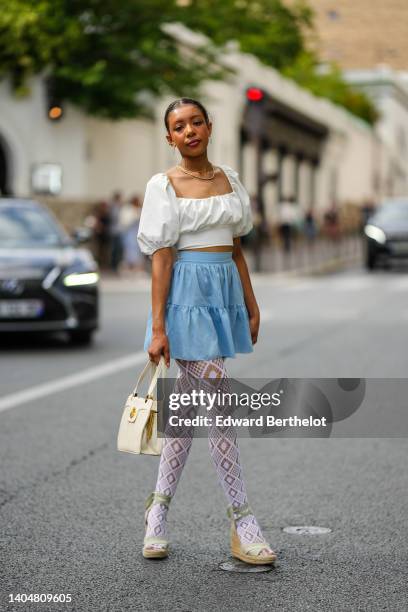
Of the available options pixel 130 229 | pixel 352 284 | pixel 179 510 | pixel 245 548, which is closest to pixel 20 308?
pixel 179 510

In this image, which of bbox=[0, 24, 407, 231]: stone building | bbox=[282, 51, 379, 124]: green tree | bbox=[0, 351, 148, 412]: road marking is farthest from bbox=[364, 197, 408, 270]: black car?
bbox=[282, 51, 379, 124]: green tree

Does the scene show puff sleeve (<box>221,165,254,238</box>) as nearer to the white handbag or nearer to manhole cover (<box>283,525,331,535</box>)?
the white handbag

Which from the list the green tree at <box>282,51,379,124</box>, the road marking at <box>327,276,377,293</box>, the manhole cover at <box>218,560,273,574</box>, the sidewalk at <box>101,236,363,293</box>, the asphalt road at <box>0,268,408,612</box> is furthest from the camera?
the green tree at <box>282,51,379,124</box>

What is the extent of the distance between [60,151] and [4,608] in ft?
81.6

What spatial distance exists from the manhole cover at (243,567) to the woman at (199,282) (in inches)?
1.1

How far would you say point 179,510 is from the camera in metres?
5.67

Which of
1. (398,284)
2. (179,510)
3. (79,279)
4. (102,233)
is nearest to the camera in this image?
(179,510)

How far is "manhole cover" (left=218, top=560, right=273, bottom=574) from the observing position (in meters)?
4.59

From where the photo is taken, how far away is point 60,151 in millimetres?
28406

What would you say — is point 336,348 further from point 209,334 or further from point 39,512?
point 209,334

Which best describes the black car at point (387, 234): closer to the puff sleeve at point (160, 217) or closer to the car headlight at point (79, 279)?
the car headlight at point (79, 279)

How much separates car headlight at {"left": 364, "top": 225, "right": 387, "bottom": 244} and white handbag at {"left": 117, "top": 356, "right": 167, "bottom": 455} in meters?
25.4

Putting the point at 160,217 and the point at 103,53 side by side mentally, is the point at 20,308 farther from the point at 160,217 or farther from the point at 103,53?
the point at 103,53

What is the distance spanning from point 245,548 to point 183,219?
1257 mm
